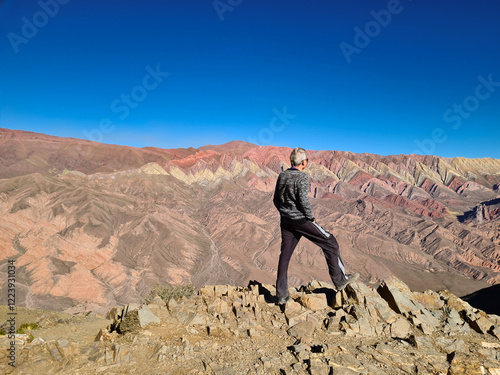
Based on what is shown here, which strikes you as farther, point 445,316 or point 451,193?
point 451,193

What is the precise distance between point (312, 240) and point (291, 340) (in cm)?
140

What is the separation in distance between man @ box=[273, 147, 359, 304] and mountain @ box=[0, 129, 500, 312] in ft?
133

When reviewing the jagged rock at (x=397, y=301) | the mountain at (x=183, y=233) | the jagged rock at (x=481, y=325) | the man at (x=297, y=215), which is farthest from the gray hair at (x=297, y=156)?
the mountain at (x=183, y=233)

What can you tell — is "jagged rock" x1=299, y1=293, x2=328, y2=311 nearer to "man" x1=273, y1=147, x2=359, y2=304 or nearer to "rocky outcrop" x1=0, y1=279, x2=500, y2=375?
"rocky outcrop" x1=0, y1=279, x2=500, y2=375

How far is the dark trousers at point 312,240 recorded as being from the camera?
4219 mm

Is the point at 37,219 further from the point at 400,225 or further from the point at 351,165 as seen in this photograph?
the point at 351,165

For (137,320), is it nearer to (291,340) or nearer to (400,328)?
(291,340)

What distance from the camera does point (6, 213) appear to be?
58.8 m

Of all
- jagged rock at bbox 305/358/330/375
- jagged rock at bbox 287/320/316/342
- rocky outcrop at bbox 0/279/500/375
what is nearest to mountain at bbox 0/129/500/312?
rocky outcrop at bbox 0/279/500/375

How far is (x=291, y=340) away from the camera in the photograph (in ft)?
12.6

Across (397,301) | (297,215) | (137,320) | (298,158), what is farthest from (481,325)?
(137,320)

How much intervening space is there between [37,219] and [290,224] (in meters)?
72.6

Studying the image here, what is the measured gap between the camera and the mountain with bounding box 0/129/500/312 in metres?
46.4

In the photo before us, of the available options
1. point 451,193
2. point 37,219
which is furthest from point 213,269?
point 451,193
